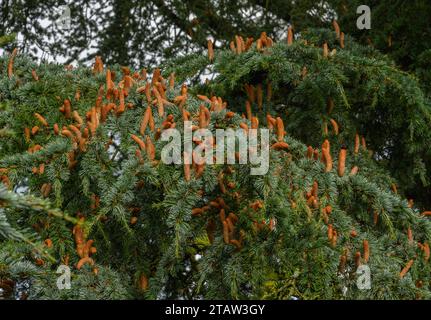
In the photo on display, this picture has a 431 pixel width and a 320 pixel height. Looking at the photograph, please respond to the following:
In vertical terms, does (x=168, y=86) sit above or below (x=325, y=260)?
above

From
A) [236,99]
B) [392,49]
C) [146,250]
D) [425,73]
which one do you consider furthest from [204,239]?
[392,49]

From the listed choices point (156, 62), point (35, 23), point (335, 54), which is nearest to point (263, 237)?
point (335, 54)

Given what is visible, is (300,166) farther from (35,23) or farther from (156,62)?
(35,23)

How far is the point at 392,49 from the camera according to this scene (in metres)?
3.90

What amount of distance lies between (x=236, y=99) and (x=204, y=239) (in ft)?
3.09

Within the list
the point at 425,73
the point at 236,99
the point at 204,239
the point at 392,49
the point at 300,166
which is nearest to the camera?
the point at 300,166

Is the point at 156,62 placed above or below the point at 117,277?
above

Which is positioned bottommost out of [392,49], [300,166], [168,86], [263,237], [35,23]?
[263,237]

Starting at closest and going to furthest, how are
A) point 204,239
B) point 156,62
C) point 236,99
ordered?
point 204,239
point 236,99
point 156,62

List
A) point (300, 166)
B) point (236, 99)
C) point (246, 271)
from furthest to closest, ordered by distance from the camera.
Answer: point (236, 99) < point (300, 166) < point (246, 271)

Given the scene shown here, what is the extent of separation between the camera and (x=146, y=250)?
7.79 feet

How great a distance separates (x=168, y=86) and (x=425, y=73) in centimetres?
149

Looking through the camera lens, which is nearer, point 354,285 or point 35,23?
point 354,285

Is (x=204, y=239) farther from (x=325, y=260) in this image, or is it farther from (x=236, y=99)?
(x=236, y=99)
